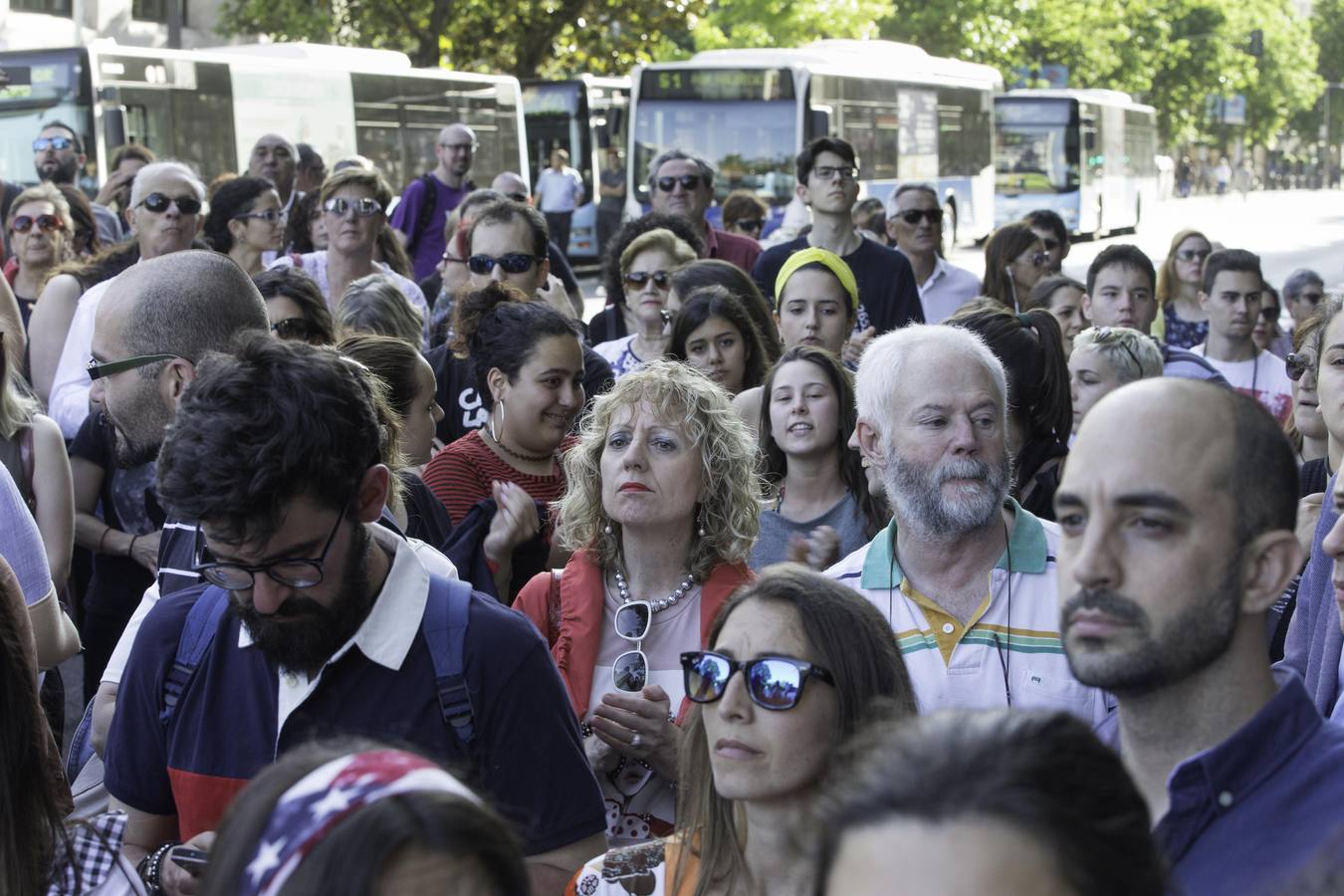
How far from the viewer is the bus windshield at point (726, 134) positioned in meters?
25.9

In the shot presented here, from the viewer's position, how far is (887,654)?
3262mm

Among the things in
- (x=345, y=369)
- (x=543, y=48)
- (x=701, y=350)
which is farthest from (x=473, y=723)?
(x=543, y=48)

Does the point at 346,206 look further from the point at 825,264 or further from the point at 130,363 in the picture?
the point at 130,363

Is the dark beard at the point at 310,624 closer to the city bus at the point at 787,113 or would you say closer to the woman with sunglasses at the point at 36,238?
the woman with sunglasses at the point at 36,238

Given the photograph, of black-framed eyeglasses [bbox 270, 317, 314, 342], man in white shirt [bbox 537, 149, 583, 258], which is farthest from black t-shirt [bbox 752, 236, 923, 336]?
man in white shirt [bbox 537, 149, 583, 258]

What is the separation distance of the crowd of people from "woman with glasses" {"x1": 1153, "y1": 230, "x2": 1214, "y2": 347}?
4.47 metres

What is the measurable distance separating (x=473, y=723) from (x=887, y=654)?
0.79 metres

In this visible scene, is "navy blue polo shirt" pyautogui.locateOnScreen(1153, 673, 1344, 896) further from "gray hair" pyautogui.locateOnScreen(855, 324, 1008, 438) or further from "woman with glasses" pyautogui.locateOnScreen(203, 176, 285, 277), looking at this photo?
"woman with glasses" pyautogui.locateOnScreen(203, 176, 285, 277)

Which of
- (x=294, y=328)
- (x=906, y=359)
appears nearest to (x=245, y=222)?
(x=294, y=328)

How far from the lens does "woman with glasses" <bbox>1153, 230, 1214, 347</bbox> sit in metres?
11.1

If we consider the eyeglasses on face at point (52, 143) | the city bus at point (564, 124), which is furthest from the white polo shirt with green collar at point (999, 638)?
the city bus at point (564, 124)

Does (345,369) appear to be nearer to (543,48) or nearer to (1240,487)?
(1240,487)

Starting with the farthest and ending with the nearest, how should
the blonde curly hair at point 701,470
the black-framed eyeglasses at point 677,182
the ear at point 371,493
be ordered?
the black-framed eyeglasses at point 677,182
the blonde curly hair at point 701,470
the ear at point 371,493

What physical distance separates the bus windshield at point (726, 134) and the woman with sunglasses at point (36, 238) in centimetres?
1700
